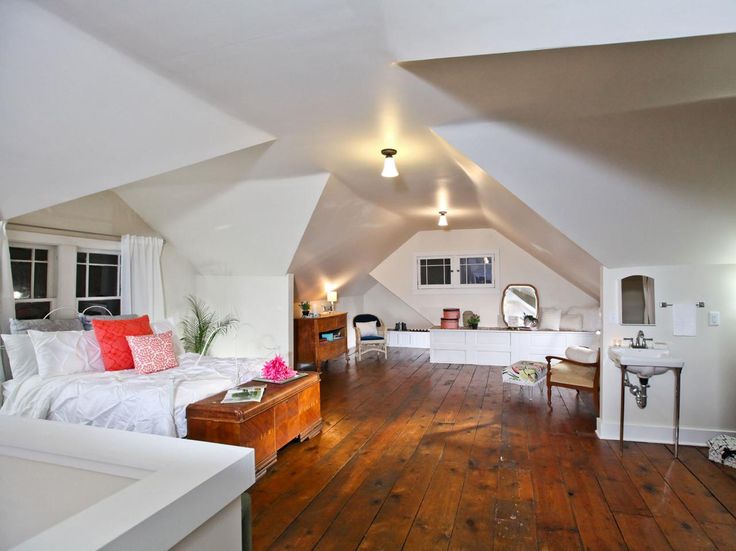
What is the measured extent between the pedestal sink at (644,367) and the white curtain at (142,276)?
483 cm

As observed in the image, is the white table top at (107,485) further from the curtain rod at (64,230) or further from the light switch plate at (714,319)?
the light switch plate at (714,319)

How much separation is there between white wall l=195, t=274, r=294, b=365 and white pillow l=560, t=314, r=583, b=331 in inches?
171

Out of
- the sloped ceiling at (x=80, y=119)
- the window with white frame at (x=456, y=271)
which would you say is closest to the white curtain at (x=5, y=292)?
the sloped ceiling at (x=80, y=119)

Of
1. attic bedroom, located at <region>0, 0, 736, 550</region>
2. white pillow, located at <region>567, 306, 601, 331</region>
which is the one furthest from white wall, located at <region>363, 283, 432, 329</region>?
attic bedroom, located at <region>0, 0, 736, 550</region>

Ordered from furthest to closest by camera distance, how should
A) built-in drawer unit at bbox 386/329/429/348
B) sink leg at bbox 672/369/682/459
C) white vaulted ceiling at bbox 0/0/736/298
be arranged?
built-in drawer unit at bbox 386/329/429/348
sink leg at bbox 672/369/682/459
white vaulted ceiling at bbox 0/0/736/298

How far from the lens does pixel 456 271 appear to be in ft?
26.3

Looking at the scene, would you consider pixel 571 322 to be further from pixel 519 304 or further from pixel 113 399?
pixel 113 399

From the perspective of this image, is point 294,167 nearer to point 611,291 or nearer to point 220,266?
point 220,266

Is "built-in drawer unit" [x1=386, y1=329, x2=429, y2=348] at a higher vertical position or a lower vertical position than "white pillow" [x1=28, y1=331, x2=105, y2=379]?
lower

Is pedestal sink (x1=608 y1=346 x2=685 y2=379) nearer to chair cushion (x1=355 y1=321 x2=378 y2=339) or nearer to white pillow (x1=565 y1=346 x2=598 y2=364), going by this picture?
white pillow (x1=565 y1=346 x2=598 y2=364)

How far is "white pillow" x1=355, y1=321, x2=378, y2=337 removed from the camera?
792 centimetres

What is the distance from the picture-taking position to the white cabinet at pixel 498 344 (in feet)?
22.0

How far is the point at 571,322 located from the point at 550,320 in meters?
0.33

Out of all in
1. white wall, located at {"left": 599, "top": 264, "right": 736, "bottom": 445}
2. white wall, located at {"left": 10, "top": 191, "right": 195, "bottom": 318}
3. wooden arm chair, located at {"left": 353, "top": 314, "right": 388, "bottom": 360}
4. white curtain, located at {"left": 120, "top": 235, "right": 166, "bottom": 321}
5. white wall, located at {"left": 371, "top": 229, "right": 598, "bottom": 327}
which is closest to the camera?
white wall, located at {"left": 599, "top": 264, "right": 736, "bottom": 445}
